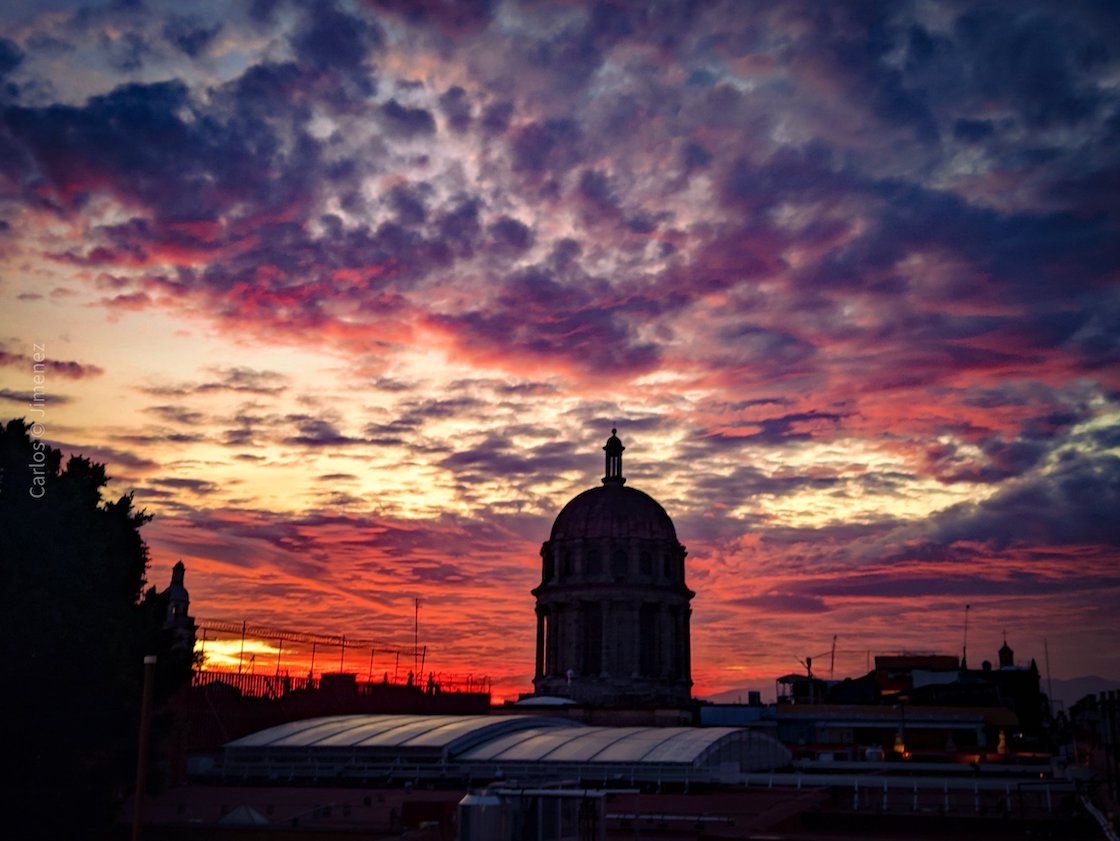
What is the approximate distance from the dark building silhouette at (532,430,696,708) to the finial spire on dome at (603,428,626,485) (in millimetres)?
3871

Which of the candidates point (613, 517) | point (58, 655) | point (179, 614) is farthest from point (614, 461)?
point (58, 655)

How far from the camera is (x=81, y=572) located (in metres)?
36.1

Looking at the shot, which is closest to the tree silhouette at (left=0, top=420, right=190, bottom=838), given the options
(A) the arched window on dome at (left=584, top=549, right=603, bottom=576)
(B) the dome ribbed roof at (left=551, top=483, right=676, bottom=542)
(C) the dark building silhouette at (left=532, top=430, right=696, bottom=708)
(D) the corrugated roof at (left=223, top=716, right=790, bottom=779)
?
(D) the corrugated roof at (left=223, top=716, right=790, bottom=779)

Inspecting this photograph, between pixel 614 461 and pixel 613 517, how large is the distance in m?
8.59

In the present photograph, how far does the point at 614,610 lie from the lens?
4190 inches

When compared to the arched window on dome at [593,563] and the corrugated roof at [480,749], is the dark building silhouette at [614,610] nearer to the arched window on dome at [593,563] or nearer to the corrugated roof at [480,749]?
the arched window on dome at [593,563]

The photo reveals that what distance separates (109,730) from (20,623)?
17.4 ft

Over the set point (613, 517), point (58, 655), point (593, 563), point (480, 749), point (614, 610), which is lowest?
point (480, 749)

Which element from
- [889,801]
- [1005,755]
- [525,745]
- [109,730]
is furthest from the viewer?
[1005,755]

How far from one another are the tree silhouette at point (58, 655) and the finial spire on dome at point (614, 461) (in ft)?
259

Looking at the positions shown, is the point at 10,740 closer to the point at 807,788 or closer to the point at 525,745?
the point at 525,745

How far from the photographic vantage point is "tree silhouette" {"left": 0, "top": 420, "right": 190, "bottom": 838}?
1314 inches

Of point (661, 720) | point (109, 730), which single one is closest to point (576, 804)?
point (109, 730)

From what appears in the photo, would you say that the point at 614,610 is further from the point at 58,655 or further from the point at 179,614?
the point at 58,655
